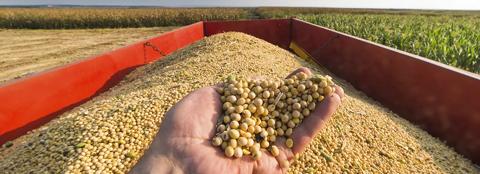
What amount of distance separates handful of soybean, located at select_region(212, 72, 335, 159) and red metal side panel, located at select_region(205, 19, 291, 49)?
6.52 meters

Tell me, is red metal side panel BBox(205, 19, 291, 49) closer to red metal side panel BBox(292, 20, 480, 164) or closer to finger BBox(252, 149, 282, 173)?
red metal side panel BBox(292, 20, 480, 164)

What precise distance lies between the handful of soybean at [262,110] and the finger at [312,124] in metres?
0.03

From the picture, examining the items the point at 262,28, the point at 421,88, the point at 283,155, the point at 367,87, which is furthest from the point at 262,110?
the point at 262,28

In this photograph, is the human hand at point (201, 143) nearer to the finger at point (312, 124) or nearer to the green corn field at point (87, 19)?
the finger at point (312, 124)

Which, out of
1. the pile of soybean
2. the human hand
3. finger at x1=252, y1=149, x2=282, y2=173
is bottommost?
the pile of soybean

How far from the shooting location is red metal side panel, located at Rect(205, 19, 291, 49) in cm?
845

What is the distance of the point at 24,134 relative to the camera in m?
2.98

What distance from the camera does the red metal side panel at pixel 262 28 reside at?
8445 millimetres

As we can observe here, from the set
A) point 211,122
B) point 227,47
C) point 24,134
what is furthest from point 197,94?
point 227,47

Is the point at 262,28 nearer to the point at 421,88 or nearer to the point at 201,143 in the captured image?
the point at 421,88

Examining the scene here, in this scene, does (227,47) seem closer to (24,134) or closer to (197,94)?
(24,134)

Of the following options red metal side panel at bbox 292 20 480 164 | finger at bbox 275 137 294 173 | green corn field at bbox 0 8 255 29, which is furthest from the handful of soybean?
green corn field at bbox 0 8 255 29

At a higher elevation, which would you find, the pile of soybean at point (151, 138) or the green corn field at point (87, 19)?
the green corn field at point (87, 19)

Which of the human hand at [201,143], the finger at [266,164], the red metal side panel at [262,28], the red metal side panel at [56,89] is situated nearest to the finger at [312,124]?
the human hand at [201,143]
